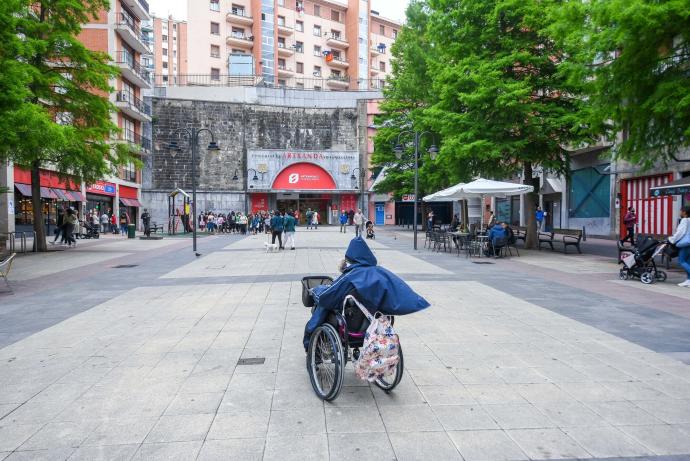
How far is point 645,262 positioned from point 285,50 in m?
51.8

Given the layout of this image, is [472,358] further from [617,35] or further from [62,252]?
[62,252]

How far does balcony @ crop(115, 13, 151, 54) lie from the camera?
120 ft

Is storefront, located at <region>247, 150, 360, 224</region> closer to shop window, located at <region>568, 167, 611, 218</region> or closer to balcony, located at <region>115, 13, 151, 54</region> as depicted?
balcony, located at <region>115, 13, 151, 54</region>

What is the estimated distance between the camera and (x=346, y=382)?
15.2ft

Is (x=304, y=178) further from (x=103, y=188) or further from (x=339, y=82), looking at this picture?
(x=103, y=188)

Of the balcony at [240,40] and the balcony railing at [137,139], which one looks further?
the balcony at [240,40]

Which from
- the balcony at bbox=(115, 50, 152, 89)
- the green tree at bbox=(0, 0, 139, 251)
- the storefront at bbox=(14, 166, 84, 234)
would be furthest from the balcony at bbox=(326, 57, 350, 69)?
the green tree at bbox=(0, 0, 139, 251)

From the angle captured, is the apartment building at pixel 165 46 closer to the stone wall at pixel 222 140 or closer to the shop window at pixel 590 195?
the stone wall at pixel 222 140

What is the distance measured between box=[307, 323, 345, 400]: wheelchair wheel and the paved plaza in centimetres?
13

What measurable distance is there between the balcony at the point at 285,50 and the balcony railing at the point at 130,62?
17458 mm

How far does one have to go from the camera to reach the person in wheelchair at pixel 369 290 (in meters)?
3.85

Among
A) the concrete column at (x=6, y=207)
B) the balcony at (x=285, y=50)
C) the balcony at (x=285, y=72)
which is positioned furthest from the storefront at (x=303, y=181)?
the concrete column at (x=6, y=207)

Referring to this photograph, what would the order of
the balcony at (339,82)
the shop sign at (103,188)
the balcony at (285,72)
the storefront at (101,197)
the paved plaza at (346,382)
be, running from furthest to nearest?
the balcony at (285,72), the balcony at (339,82), the storefront at (101,197), the shop sign at (103,188), the paved plaza at (346,382)

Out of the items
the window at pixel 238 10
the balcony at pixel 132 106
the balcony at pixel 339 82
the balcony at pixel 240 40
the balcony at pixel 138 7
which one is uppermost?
the window at pixel 238 10
